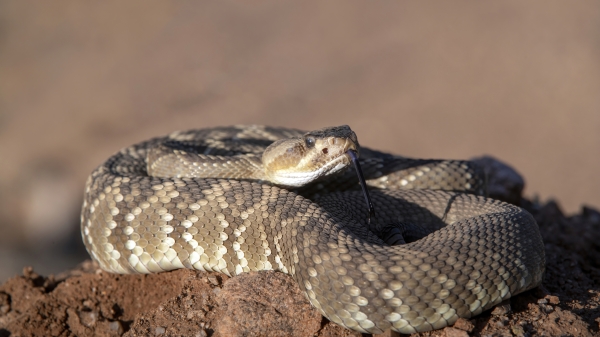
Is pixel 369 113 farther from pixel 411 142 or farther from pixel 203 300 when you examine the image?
pixel 203 300

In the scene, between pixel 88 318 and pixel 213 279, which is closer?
pixel 213 279

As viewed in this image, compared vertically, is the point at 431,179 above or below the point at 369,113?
above

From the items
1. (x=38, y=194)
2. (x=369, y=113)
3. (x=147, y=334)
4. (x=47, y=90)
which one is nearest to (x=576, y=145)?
(x=369, y=113)

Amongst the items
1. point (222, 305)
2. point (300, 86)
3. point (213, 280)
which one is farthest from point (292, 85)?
point (222, 305)

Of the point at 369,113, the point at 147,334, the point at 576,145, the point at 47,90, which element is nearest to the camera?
the point at 147,334

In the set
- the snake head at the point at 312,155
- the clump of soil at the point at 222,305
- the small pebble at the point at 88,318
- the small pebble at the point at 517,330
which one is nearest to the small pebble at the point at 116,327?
the clump of soil at the point at 222,305

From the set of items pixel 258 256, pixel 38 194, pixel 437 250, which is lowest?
pixel 38 194

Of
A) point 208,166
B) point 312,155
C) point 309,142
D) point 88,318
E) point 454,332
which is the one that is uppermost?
point 309,142

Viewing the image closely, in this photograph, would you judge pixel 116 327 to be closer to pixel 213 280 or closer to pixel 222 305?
pixel 213 280
